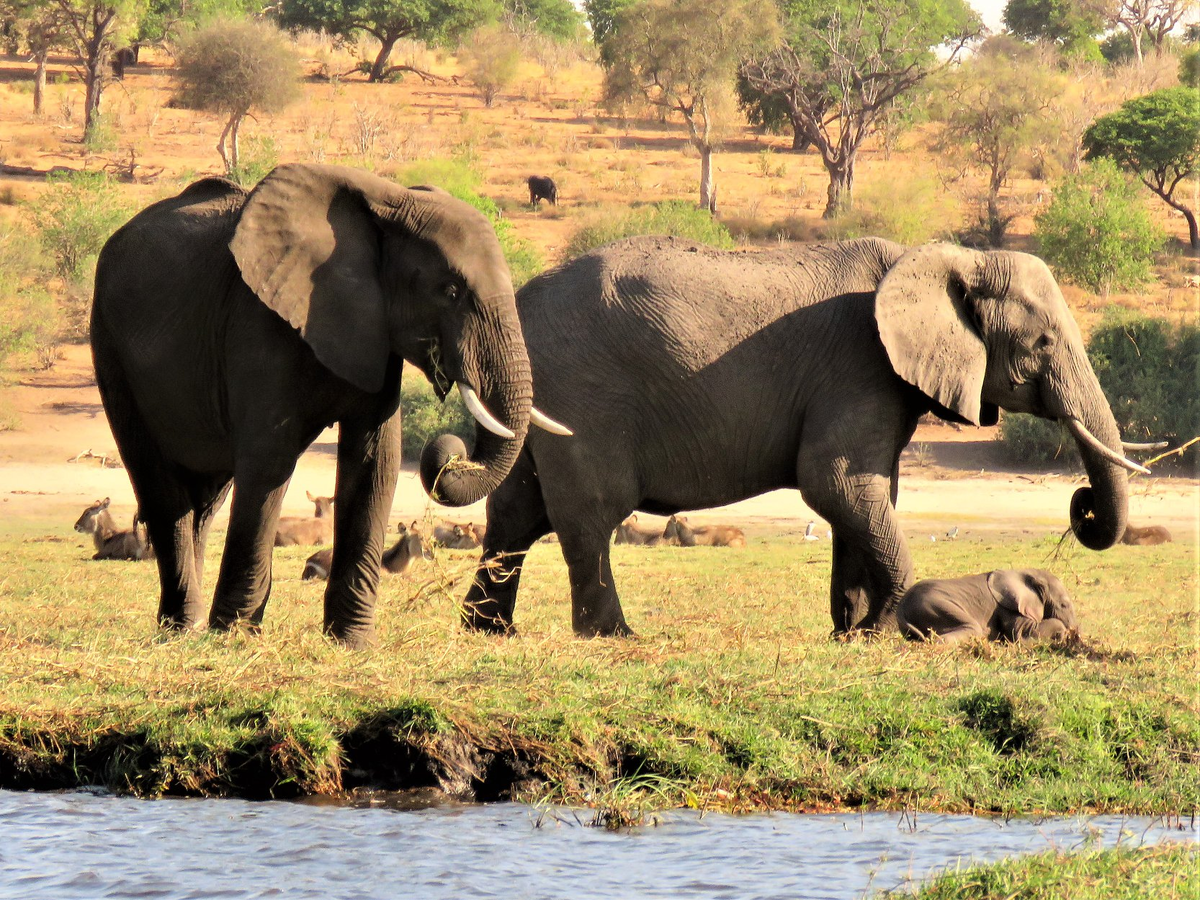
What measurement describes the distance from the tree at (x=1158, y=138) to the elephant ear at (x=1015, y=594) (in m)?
36.1

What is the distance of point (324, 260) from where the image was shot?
26.5 ft

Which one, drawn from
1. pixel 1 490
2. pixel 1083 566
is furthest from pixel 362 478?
pixel 1 490

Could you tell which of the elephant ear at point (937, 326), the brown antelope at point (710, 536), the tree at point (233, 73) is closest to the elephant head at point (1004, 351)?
the elephant ear at point (937, 326)

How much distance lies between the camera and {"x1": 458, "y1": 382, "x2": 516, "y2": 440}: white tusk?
25.7 feet

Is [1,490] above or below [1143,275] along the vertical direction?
below

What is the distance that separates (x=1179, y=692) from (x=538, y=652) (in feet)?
9.52

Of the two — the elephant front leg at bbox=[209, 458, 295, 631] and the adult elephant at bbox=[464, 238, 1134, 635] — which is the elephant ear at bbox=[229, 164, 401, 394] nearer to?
the elephant front leg at bbox=[209, 458, 295, 631]

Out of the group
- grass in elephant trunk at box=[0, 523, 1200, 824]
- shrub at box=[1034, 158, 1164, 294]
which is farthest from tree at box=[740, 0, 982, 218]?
grass in elephant trunk at box=[0, 523, 1200, 824]

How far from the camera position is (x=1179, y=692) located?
744 centimetres

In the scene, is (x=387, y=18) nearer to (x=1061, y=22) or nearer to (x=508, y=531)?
(x=1061, y=22)

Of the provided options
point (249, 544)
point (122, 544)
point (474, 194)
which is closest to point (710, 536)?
point (122, 544)

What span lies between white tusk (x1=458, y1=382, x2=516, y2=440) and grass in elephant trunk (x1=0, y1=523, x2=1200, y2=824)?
0.83 m

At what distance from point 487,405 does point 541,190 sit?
37680 millimetres

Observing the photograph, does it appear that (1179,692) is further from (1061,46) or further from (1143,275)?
(1061,46)
